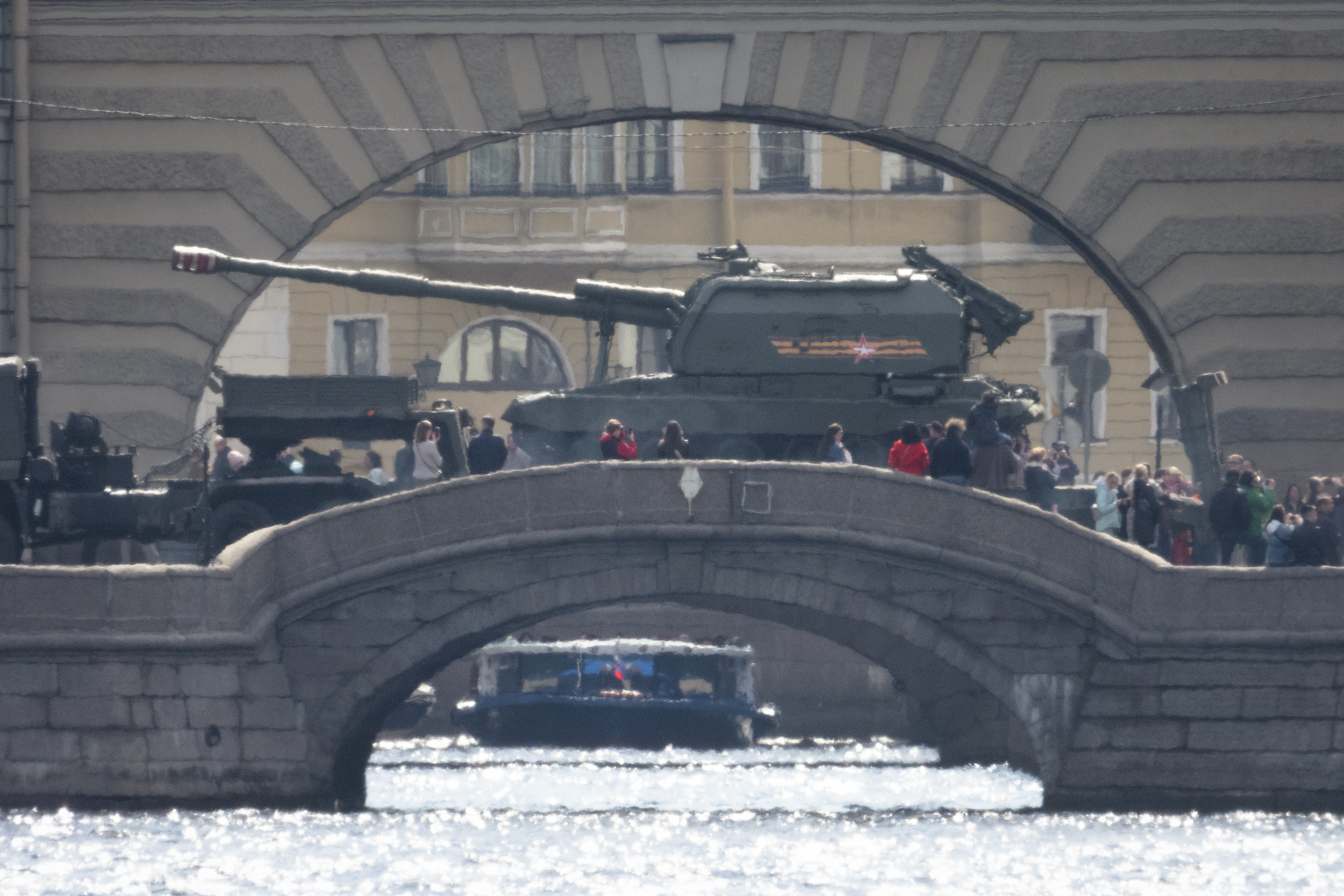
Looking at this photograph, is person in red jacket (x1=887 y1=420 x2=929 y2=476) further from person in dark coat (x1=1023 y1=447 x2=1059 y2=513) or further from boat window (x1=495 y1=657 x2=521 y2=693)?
boat window (x1=495 y1=657 x2=521 y2=693)

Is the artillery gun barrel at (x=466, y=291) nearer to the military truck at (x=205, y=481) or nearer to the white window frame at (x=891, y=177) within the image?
the military truck at (x=205, y=481)

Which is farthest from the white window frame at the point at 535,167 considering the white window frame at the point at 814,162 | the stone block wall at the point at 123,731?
the stone block wall at the point at 123,731

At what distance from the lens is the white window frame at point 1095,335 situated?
3388cm

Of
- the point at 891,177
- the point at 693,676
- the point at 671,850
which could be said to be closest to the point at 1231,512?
the point at 671,850

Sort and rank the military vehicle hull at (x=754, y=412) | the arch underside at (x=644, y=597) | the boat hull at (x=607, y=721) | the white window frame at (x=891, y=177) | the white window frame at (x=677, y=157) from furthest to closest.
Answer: the white window frame at (x=677, y=157), the white window frame at (x=891, y=177), the boat hull at (x=607, y=721), the military vehicle hull at (x=754, y=412), the arch underside at (x=644, y=597)

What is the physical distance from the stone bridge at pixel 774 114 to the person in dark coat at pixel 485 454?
346 centimetres

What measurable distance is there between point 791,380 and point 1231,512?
4152 mm

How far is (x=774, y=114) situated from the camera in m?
23.8

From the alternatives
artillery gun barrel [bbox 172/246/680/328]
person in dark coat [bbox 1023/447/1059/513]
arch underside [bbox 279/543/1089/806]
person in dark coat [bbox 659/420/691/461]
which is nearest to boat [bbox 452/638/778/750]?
artillery gun barrel [bbox 172/246/680/328]

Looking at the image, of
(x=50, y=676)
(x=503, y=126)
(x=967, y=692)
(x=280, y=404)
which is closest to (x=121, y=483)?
(x=280, y=404)

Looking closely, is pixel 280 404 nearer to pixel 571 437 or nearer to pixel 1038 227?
pixel 571 437

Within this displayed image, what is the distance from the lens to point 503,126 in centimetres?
2362

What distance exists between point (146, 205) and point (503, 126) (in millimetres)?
3309

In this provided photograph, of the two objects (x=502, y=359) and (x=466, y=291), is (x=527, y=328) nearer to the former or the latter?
(x=502, y=359)
